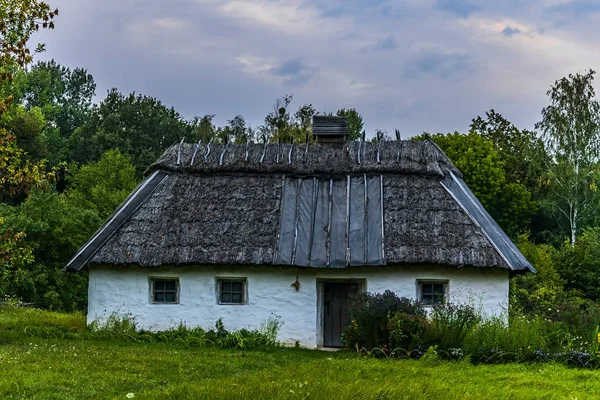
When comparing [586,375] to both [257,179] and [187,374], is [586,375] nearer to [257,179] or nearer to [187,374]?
[187,374]

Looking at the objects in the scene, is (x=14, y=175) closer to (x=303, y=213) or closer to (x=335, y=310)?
(x=303, y=213)

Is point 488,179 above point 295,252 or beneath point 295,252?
above

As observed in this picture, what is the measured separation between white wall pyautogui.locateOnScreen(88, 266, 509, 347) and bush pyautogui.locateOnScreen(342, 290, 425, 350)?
188 cm

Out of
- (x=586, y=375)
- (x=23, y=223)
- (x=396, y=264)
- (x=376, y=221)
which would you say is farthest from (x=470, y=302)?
(x=23, y=223)

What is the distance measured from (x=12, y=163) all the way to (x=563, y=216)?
32329mm

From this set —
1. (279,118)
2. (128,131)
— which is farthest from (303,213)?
(128,131)

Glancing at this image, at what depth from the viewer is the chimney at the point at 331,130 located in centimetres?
1941

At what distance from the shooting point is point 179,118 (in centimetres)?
5375

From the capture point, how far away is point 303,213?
55.7 feet

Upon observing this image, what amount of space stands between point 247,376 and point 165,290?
278 inches

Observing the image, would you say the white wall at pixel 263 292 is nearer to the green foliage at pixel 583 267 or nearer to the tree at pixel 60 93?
the green foliage at pixel 583 267

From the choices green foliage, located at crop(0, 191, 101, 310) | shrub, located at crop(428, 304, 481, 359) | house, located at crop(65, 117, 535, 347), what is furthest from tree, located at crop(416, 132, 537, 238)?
shrub, located at crop(428, 304, 481, 359)

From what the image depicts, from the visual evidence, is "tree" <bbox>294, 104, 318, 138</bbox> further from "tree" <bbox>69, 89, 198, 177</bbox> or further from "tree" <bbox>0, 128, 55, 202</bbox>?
"tree" <bbox>0, 128, 55, 202</bbox>

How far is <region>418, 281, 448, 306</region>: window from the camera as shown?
51.9ft
